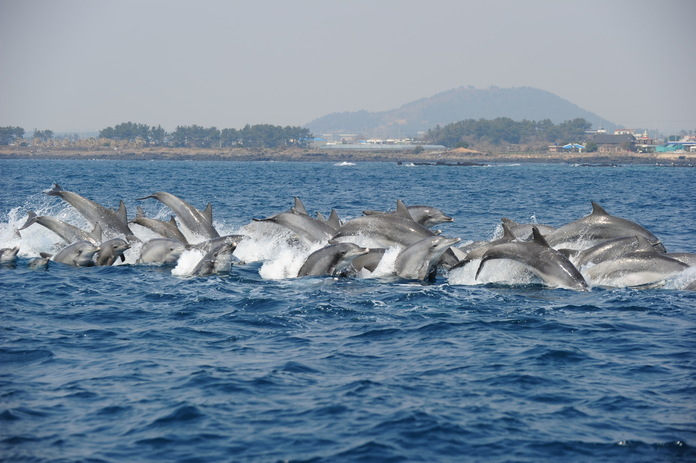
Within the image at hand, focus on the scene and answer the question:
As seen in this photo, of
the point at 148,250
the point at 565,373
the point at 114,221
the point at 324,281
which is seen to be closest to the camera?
the point at 565,373

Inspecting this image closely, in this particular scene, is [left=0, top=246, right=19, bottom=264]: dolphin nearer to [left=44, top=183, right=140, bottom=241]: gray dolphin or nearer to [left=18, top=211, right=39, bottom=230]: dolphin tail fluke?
[left=18, top=211, right=39, bottom=230]: dolphin tail fluke

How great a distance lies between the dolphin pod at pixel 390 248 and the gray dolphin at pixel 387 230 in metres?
0.02

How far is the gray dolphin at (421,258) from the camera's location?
18.0m

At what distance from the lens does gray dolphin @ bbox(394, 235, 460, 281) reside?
1797 cm

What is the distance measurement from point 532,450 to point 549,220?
30.3 meters

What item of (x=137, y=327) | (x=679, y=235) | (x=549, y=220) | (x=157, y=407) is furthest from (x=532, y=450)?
(x=549, y=220)

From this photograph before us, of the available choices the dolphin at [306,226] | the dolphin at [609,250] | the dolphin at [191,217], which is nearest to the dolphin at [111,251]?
the dolphin at [191,217]

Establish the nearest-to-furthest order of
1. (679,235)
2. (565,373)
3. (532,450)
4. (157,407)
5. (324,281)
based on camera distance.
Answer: (532,450)
(157,407)
(565,373)
(324,281)
(679,235)

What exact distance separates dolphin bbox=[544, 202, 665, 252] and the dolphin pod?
3 centimetres

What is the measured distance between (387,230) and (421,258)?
181cm

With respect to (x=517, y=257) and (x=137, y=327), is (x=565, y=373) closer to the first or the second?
(x=517, y=257)

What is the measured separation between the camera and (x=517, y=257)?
17.4m

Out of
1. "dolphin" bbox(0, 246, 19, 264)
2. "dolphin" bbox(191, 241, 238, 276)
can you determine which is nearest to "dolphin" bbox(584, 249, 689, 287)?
"dolphin" bbox(191, 241, 238, 276)

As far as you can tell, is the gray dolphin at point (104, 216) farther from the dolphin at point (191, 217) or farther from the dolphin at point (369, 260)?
the dolphin at point (369, 260)
